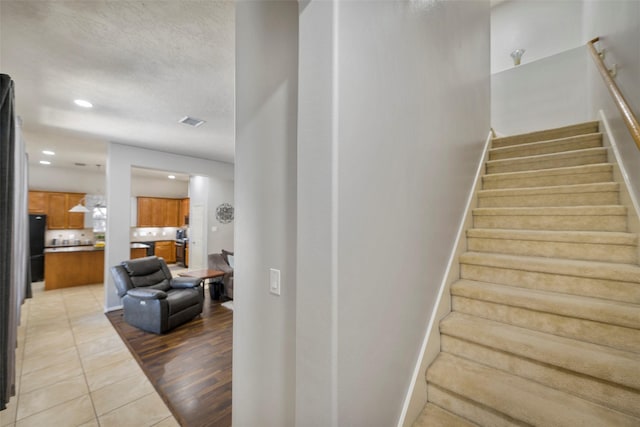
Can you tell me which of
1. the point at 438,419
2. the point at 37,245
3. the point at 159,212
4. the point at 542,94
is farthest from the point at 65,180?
the point at 542,94

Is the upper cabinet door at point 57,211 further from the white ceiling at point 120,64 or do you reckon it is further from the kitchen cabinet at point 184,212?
the white ceiling at point 120,64

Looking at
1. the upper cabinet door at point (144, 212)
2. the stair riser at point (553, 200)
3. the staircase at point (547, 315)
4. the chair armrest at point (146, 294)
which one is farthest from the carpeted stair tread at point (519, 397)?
the upper cabinet door at point (144, 212)

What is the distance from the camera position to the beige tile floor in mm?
2111

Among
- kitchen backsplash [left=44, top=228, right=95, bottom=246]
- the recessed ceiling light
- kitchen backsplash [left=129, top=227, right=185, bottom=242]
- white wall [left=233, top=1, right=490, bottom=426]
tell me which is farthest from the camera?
kitchen backsplash [left=129, top=227, right=185, bottom=242]

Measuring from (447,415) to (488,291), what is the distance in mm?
766

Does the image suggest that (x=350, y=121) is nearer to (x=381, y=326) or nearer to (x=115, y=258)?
(x=381, y=326)

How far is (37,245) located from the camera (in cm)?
672

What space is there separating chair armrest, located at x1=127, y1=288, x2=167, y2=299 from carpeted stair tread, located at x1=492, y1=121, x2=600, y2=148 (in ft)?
15.3

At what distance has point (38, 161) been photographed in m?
6.50

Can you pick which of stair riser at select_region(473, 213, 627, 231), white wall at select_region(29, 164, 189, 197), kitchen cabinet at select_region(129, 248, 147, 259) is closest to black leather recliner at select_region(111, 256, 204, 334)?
kitchen cabinet at select_region(129, 248, 147, 259)

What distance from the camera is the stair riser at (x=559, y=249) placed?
1.67m

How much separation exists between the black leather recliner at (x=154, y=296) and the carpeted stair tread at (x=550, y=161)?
4.33 meters

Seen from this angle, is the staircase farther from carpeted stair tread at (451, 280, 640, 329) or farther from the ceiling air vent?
the ceiling air vent

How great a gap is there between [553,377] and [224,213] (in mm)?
7559
